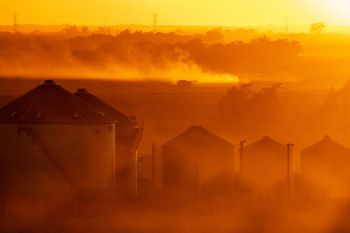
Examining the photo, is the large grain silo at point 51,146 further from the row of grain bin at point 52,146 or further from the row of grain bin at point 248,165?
the row of grain bin at point 248,165

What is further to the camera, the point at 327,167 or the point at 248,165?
the point at 248,165

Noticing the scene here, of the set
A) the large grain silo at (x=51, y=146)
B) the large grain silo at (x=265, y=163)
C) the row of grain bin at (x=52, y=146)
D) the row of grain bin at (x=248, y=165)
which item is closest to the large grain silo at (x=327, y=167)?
the row of grain bin at (x=248, y=165)

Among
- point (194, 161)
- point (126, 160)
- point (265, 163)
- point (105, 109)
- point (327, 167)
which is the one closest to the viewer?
point (126, 160)

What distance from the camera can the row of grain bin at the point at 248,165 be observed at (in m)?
29.8

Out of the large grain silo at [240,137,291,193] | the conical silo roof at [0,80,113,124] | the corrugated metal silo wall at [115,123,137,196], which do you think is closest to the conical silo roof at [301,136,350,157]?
the large grain silo at [240,137,291,193]

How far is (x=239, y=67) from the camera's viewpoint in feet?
323

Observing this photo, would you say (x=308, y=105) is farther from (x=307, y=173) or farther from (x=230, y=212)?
(x=230, y=212)

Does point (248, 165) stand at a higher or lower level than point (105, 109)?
lower

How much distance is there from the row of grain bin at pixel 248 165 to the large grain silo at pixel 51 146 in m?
4.33

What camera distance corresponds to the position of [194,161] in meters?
29.8

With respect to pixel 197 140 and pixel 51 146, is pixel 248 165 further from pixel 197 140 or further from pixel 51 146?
pixel 51 146

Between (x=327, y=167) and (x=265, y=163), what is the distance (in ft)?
5.93

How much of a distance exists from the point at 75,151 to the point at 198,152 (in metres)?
5.63

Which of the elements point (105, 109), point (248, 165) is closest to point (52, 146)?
point (105, 109)
